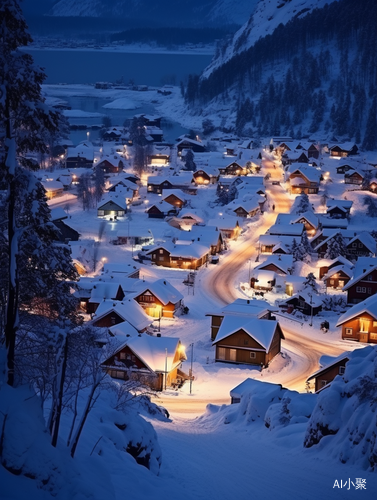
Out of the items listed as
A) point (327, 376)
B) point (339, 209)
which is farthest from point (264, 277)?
point (339, 209)

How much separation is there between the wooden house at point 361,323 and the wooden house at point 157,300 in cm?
746

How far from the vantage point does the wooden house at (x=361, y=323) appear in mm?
27422

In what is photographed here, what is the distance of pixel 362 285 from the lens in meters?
32.4

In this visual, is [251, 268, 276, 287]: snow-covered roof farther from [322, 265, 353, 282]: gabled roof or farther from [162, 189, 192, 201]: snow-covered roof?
[162, 189, 192, 201]: snow-covered roof

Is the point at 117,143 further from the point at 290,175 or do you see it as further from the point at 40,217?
the point at 40,217

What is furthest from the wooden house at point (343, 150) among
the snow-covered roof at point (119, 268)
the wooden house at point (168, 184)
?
the snow-covered roof at point (119, 268)

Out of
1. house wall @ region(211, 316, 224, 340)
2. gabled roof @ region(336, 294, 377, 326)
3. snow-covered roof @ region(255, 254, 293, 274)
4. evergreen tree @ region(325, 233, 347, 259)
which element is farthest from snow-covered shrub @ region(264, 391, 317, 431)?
evergreen tree @ region(325, 233, 347, 259)

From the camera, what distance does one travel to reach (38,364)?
9547 millimetres

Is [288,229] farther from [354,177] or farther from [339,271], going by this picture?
[354,177]

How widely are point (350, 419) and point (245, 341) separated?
12890 mm

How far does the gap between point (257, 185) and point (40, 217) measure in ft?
160

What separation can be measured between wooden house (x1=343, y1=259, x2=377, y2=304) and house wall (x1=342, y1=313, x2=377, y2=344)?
462 cm

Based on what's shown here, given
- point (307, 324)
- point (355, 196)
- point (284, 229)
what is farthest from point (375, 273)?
point (355, 196)

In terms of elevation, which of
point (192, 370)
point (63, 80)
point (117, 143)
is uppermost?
point (63, 80)
